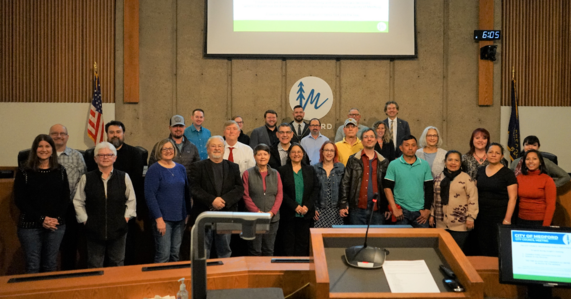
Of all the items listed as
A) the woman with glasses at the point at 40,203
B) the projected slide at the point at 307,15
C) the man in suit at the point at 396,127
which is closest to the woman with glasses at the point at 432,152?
the man in suit at the point at 396,127

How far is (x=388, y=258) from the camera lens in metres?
1.65

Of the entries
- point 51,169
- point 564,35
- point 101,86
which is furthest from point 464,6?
point 51,169

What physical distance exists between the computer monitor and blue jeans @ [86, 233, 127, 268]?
2776 mm

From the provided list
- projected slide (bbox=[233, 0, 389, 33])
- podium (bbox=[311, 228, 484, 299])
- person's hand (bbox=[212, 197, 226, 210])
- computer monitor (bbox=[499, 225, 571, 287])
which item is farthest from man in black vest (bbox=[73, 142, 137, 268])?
projected slide (bbox=[233, 0, 389, 33])

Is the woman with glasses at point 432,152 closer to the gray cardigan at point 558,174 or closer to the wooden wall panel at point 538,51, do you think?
the gray cardigan at point 558,174

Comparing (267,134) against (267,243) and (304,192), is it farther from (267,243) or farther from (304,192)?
(267,243)

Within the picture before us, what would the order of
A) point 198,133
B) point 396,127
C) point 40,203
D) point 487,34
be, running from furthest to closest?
point 487,34
point 396,127
point 198,133
point 40,203

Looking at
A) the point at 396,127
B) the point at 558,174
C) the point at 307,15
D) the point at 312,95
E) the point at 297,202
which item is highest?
the point at 307,15

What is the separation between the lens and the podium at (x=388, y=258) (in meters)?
1.40

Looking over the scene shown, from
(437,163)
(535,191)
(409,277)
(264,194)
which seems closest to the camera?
(409,277)

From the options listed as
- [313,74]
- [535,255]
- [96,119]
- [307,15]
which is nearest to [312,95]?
[313,74]

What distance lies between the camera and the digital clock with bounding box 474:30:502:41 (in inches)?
262

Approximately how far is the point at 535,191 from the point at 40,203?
4.03m

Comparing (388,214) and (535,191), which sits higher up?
(535,191)
